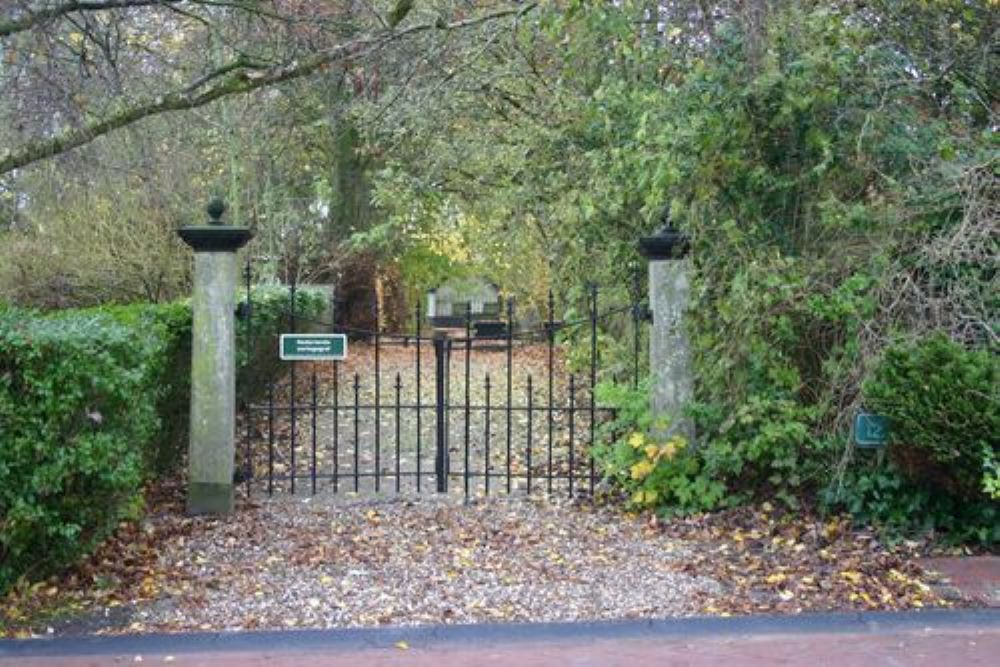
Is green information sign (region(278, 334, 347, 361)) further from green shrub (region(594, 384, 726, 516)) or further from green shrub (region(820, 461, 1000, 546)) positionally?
green shrub (region(820, 461, 1000, 546))

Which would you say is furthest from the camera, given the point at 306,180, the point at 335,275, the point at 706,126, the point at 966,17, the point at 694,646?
the point at 306,180

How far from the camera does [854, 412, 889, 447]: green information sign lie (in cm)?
633

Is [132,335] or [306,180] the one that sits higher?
[306,180]

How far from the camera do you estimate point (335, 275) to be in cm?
1881

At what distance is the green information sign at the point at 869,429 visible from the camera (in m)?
6.33

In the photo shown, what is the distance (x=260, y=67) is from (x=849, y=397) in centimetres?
473

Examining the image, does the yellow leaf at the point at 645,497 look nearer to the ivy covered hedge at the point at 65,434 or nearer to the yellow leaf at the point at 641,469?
the yellow leaf at the point at 641,469

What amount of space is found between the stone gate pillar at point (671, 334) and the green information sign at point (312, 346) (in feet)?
7.22

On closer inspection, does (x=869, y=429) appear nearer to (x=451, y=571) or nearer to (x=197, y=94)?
(x=451, y=571)

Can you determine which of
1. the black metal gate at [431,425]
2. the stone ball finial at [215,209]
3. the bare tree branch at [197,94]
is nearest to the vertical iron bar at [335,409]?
the black metal gate at [431,425]

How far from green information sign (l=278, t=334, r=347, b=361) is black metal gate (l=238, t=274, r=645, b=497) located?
6.6 inches

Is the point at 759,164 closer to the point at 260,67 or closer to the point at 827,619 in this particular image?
the point at 827,619

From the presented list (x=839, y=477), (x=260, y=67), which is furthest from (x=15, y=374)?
(x=839, y=477)

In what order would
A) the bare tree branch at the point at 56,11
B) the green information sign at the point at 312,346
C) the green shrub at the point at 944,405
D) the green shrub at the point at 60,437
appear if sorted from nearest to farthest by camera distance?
the green shrub at the point at 60,437 < the green shrub at the point at 944,405 < the bare tree branch at the point at 56,11 < the green information sign at the point at 312,346
